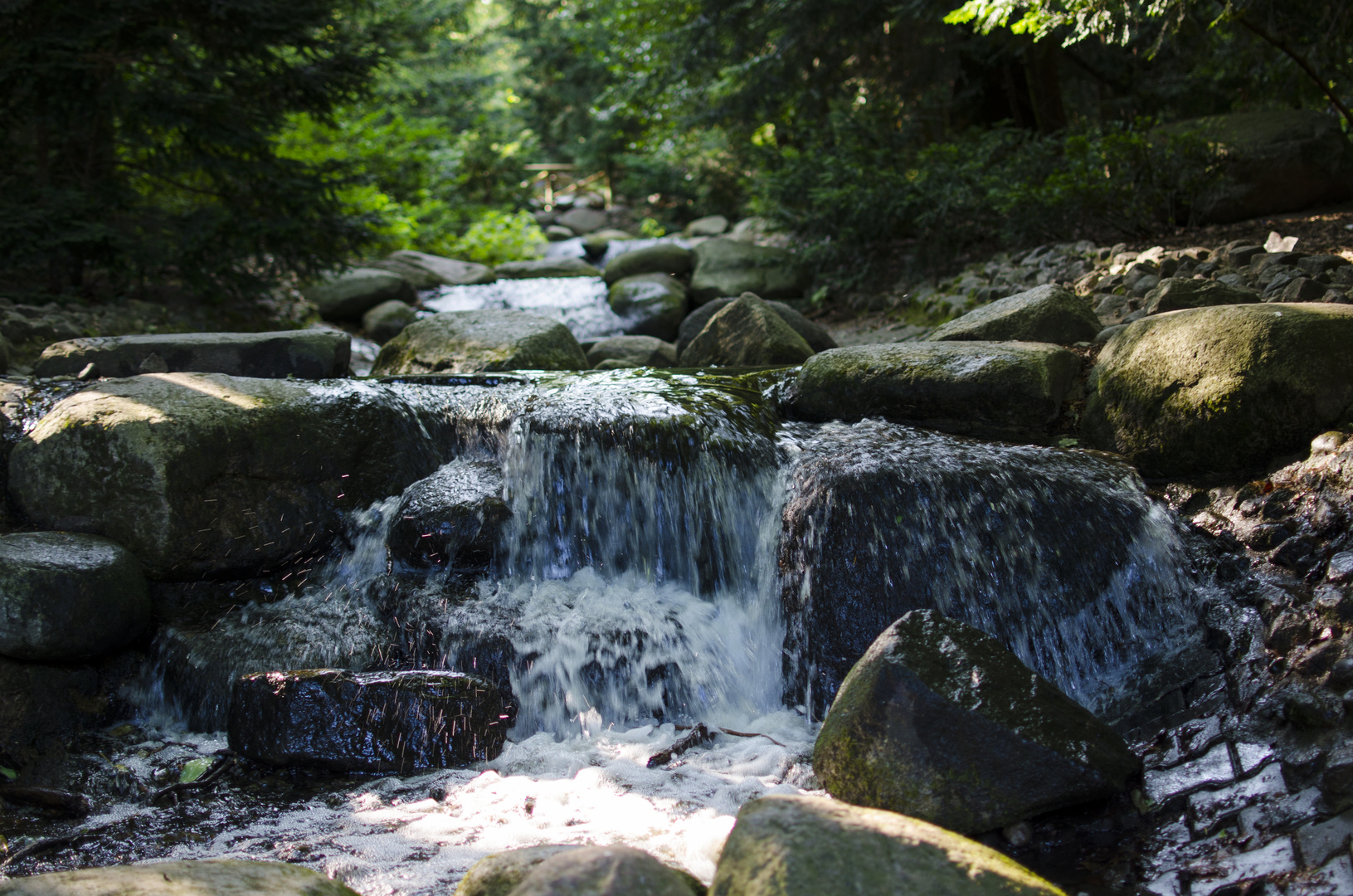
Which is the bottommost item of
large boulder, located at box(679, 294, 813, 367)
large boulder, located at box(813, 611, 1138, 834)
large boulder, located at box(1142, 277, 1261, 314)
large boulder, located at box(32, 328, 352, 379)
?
large boulder, located at box(813, 611, 1138, 834)

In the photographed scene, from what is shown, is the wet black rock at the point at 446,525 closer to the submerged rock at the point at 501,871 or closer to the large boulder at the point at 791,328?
the submerged rock at the point at 501,871

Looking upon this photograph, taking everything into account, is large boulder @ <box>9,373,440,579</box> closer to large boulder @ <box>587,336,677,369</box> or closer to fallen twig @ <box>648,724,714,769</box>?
fallen twig @ <box>648,724,714,769</box>

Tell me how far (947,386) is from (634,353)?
3545 mm

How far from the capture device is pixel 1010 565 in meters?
4.06

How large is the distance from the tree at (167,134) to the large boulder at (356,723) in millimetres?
5229

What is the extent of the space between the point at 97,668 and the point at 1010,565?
4.52 meters

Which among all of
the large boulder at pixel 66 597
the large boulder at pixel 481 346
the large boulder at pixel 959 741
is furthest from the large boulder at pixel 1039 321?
the large boulder at pixel 66 597

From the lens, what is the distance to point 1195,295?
554 cm

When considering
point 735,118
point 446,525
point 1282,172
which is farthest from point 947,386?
point 735,118

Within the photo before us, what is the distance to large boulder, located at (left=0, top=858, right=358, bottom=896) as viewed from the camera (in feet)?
6.88

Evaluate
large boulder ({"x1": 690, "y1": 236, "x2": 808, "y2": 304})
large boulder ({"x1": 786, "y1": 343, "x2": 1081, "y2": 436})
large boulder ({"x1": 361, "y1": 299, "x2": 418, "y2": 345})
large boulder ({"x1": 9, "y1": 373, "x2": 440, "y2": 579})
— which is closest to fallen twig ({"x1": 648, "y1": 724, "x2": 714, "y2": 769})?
large boulder ({"x1": 786, "y1": 343, "x2": 1081, "y2": 436})

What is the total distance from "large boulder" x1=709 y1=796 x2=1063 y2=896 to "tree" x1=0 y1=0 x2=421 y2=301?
733cm

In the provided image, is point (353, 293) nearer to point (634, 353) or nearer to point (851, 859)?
point (634, 353)

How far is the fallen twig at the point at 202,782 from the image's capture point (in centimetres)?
334
